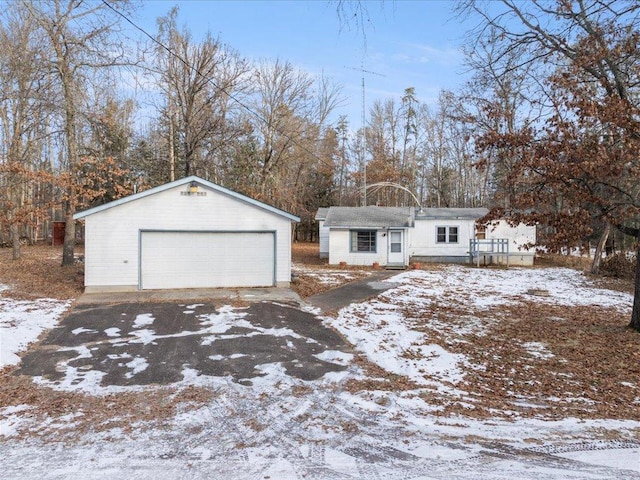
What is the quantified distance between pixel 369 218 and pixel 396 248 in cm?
219

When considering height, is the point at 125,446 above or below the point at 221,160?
below

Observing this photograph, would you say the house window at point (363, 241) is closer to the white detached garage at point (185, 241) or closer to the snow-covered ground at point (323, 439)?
the white detached garage at point (185, 241)

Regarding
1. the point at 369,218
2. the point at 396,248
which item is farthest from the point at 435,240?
the point at 369,218

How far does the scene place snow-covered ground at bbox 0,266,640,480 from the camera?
3.36 metres

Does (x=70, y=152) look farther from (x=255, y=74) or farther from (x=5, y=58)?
(x=255, y=74)

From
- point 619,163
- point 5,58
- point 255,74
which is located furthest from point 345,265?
point 5,58

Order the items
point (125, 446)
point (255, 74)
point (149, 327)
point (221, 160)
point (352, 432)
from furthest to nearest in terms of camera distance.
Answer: point (221, 160), point (255, 74), point (149, 327), point (352, 432), point (125, 446)

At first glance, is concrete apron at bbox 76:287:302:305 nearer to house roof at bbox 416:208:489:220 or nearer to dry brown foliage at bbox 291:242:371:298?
dry brown foliage at bbox 291:242:371:298

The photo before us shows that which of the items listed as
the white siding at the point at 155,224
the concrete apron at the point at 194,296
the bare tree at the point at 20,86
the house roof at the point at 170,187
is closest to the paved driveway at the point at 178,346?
the concrete apron at the point at 194,296

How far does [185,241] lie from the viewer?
13.1 m

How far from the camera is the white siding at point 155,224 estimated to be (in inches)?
483

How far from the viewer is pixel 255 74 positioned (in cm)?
2550

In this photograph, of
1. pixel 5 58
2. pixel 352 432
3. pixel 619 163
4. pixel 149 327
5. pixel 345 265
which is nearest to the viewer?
pixel 352 432

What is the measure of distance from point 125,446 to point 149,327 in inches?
196
